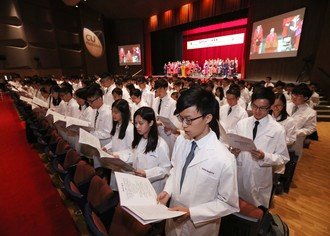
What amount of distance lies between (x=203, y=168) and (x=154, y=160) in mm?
759

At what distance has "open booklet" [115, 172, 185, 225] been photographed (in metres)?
0.99

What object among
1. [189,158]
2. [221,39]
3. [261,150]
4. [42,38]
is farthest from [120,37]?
[189,158]

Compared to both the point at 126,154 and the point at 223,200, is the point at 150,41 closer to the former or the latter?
the point at 126,154

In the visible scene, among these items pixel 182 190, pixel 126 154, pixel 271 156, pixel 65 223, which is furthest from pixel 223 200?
pixel 65 223

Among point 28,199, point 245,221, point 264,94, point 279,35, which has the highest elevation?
point 279,35

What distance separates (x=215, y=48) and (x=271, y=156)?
46.1ft

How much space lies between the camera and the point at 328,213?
243 cm

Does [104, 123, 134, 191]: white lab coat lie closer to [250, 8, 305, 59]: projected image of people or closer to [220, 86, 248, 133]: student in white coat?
[220, 86, 248, 133]: student in white coat

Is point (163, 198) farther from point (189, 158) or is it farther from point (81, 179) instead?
point (81, 179)

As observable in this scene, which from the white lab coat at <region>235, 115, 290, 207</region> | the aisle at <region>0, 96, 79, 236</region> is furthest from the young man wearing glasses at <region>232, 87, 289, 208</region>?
the aisle at <region>0, 96, 79, 236</region>

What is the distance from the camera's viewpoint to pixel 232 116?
126 inches

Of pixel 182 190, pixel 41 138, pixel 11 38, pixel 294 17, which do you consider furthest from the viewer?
pixel 11 38

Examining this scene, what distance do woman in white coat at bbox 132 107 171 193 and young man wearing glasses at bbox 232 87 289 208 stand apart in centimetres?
75

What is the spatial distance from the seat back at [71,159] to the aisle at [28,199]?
625 millimetres
